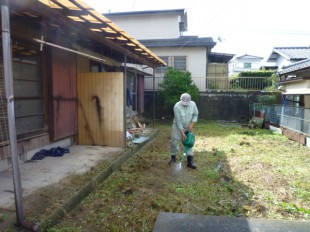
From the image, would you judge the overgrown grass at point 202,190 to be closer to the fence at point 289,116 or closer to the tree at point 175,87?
the fence at point 289,116

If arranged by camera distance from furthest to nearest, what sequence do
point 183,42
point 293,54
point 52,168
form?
point 293,54, point 183,42, point 52,168

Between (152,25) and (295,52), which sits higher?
(152,25)

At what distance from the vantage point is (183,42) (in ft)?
49.1

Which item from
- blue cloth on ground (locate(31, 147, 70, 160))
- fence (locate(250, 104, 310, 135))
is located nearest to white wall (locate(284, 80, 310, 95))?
fence (locate(250, 104, 310, 135))

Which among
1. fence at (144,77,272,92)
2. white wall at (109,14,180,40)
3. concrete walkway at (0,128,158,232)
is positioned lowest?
concrete walkway at (0,128,158,232)

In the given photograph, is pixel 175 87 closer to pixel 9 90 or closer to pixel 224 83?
pixel 224 83

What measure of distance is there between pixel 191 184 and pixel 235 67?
148 ft

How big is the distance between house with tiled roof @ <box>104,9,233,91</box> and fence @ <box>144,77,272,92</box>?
12cm

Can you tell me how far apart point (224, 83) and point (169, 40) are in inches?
175

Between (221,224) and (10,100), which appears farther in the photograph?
(221,224)

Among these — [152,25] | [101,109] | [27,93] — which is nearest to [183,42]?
[152,25]

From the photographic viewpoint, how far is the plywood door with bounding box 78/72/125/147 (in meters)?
6.12

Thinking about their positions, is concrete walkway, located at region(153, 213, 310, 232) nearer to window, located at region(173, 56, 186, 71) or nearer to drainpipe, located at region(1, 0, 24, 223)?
drainpipe, located at region(1, 0, 24, 223)

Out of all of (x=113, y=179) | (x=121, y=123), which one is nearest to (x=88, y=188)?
(x=113, y=179)
